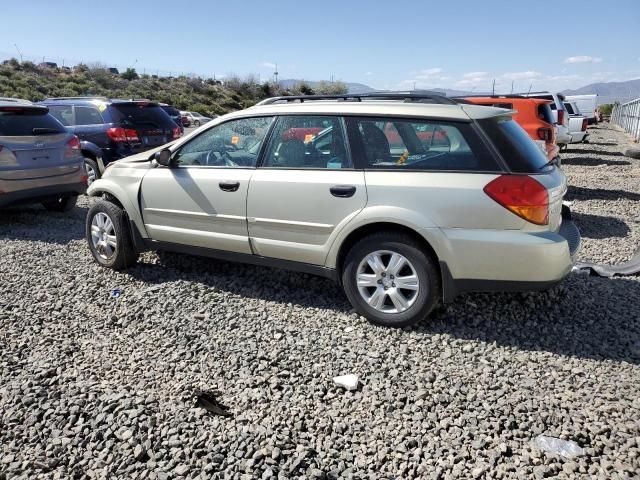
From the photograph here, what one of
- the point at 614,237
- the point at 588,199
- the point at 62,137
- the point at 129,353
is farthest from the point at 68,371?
the point at 588,199

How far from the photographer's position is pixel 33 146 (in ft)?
25.0

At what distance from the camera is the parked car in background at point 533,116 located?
9.66 m

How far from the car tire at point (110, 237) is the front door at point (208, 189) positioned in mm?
304

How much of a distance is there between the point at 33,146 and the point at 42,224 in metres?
1.14

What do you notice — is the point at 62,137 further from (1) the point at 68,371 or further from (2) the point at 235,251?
(1) the point at 68,371

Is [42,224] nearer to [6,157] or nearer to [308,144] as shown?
[6,157]

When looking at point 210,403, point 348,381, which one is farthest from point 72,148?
point 348,381

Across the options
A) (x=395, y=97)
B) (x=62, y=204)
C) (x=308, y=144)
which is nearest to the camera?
(x=308, y=144)

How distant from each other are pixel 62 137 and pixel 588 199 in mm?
9198

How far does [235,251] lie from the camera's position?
16.2ft

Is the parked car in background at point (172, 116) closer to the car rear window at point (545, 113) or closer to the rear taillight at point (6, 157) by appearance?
the rear taillight at point (6, 157)

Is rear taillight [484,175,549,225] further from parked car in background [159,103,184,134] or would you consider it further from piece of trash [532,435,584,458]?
parked car in background [159,103,184,134]

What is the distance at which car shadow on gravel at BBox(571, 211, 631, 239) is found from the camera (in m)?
7.43

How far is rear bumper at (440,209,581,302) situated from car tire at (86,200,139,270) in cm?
328
